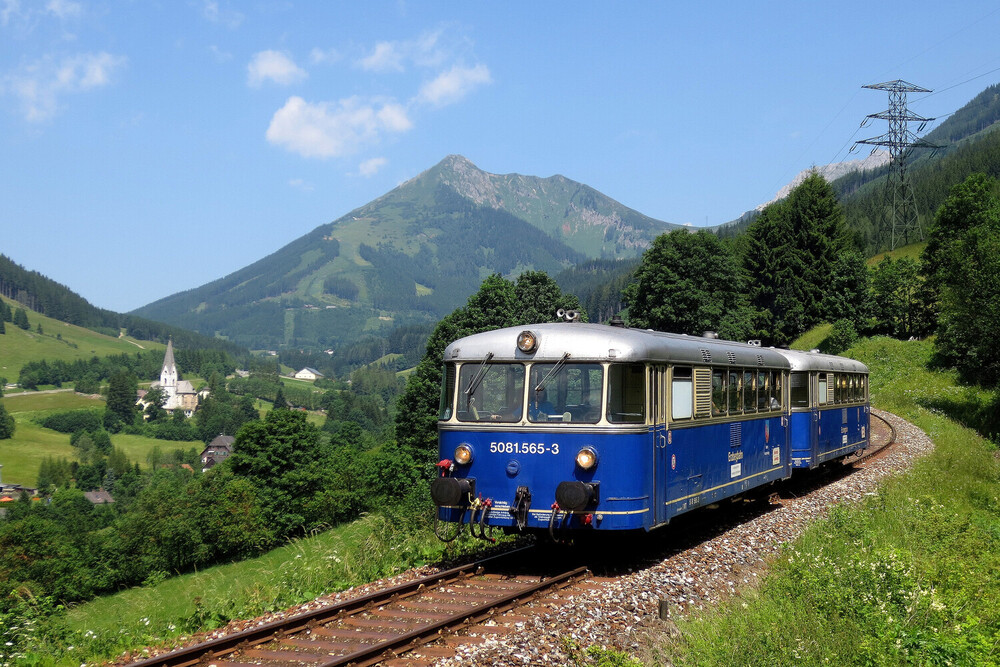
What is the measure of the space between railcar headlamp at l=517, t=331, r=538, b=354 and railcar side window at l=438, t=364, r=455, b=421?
1219 mm

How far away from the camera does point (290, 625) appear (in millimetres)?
9133

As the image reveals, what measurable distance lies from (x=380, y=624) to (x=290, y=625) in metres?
1.00

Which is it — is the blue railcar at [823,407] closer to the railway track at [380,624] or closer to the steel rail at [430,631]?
the railway track at [380,624]

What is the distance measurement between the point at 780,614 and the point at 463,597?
3.86 meters

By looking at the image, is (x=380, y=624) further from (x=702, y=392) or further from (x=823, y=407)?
(x=823, y=407)

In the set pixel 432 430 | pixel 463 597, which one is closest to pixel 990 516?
pixel 463 597

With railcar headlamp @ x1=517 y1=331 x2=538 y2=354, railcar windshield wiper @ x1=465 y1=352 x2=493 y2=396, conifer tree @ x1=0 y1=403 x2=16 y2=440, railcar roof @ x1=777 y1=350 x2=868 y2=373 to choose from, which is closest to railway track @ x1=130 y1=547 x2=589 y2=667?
railcar windshield wiper @ x1=465 y1=352 x2=493 y2=396

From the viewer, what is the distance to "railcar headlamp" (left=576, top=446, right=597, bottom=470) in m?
11.2

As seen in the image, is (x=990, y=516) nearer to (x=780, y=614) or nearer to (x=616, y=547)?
(x=616, y=547)

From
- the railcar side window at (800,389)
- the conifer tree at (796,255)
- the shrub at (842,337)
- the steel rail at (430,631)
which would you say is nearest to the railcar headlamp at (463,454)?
the steel rail at (430,631)

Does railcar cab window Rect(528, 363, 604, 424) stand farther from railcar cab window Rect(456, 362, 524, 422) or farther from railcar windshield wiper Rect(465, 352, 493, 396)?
railcar windshield wiper Rect(465, 352, 493, 396)

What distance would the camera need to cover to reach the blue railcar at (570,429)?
11305mm

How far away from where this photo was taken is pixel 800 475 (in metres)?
21.8

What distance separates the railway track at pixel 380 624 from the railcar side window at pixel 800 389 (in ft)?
33.9
